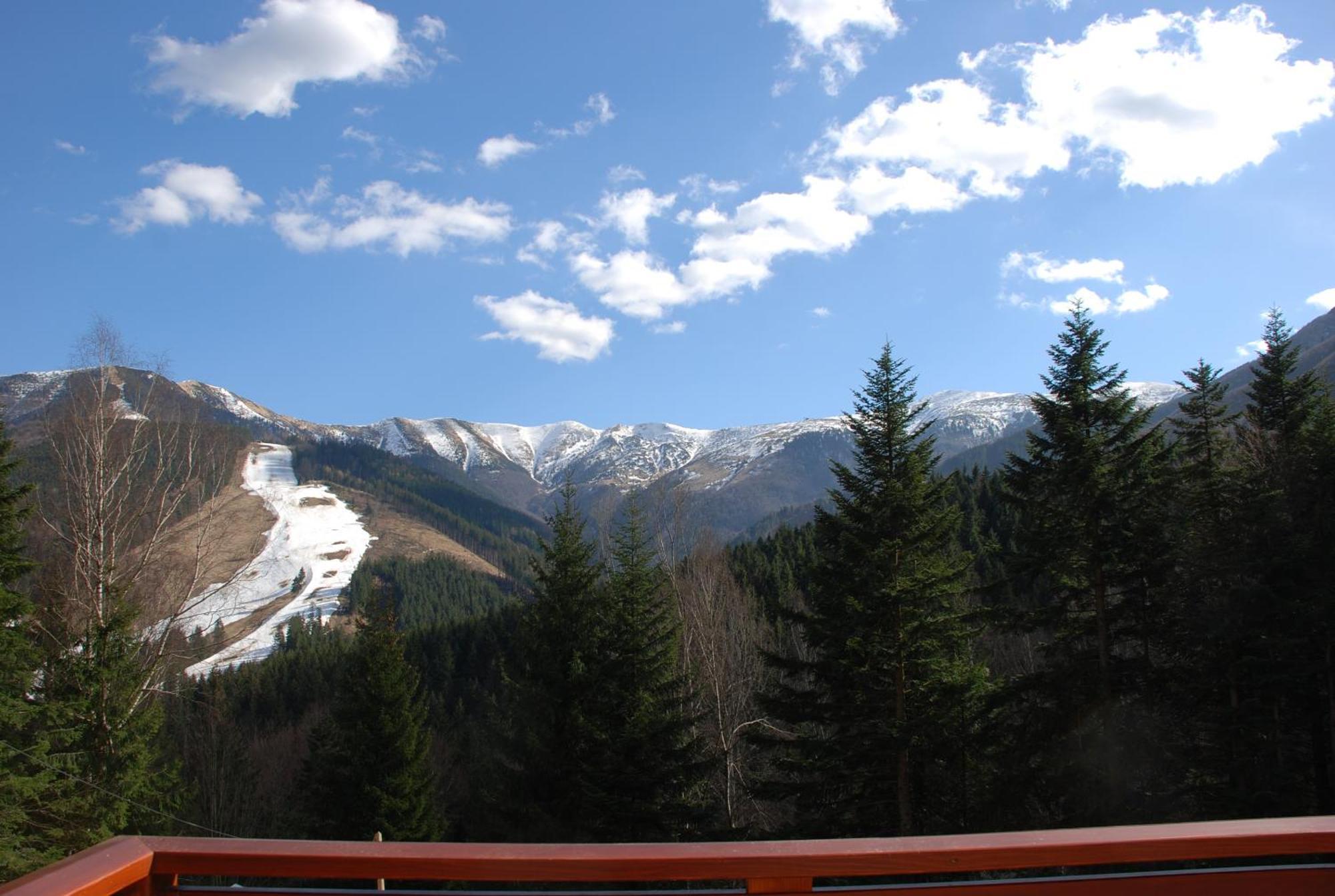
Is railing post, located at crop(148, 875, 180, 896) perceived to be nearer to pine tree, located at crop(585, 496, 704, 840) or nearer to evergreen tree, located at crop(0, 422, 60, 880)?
evergreen tree, located at crop(0, 422, 60, 880)

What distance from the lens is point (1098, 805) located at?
1520 cm

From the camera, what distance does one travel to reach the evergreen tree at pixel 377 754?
22.1 metres

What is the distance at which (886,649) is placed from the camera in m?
16.1

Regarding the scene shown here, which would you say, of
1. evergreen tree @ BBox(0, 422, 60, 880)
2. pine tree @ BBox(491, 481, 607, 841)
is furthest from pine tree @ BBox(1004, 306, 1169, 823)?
evergreen tree @ BBox(0, 422, 60, 880)

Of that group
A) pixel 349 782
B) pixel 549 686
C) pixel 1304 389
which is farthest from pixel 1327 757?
pixel 349 782

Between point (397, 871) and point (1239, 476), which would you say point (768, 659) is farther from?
point (397, 871)

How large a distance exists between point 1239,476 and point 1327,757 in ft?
21.2

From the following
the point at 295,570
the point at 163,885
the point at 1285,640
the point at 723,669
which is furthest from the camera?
the point at 295,570

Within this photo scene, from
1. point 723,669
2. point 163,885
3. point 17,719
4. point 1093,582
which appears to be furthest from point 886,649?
point 17,719

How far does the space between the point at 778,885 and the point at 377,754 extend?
23803 millimetres

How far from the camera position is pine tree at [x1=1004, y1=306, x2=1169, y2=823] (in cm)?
1553

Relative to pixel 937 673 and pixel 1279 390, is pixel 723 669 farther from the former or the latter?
pixel 1279 390

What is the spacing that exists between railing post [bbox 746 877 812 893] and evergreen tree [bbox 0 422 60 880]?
15761 millimetres

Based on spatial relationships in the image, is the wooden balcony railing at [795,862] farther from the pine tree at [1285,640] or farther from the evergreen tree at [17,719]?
the pine tree at [1285,640]
